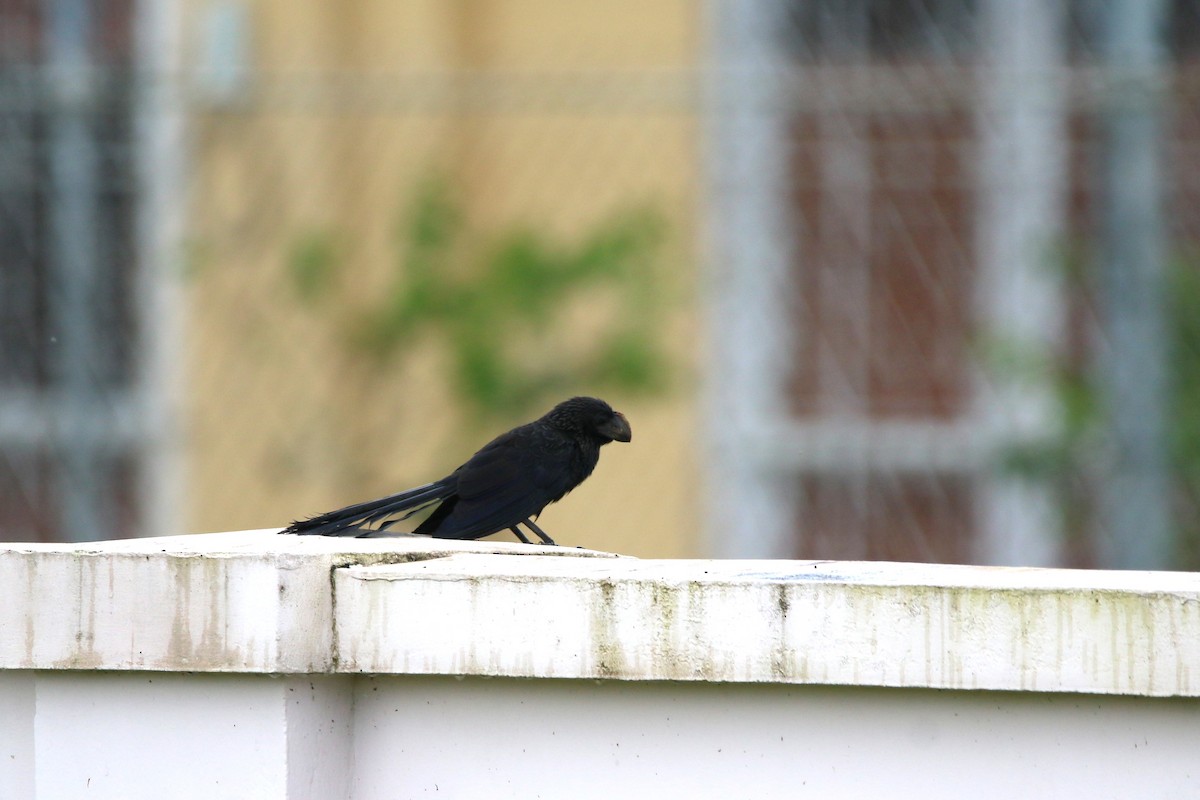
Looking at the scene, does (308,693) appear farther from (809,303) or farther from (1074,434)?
(809,303)

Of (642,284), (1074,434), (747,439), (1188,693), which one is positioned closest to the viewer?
(1188,693)

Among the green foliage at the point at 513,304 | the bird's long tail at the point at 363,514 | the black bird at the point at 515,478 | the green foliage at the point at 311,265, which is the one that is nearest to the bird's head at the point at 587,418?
the black bird at the point at 515,478

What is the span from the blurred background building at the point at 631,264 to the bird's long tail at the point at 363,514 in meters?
2.22

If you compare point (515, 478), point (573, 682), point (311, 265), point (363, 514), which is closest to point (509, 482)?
point (515, 478)

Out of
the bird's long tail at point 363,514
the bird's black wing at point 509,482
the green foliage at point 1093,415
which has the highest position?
the green foliage at point 1093,415

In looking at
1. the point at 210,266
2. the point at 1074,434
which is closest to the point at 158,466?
the point at 210,266

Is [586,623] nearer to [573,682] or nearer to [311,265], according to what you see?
[573,682]

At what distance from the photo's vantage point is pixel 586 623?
1699 mm

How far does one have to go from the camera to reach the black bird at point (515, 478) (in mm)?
3039

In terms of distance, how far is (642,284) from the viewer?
5375 millimetres

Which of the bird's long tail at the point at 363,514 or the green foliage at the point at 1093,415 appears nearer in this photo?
the bird's long tail at the point at 363,514

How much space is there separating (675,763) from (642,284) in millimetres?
3715

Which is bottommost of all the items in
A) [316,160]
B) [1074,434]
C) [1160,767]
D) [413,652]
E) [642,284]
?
[1160,767]

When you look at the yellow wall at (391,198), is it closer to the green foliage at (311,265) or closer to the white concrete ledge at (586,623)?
the green foliage at (311,265)
